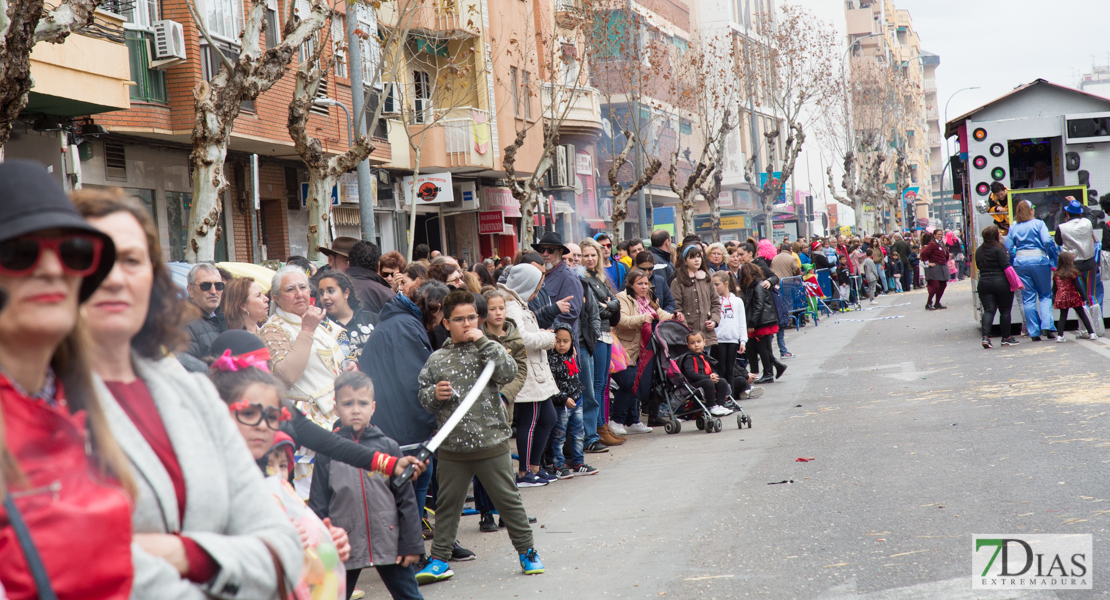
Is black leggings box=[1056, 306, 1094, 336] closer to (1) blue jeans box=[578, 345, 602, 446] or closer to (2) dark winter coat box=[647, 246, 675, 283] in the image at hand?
(2) dark winter coat box=[647, 246, 675, 283]

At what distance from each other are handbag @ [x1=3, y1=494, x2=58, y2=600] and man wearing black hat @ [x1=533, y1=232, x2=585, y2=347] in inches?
311

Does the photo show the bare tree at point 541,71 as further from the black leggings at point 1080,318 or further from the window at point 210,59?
the black leggings at point 1080,318

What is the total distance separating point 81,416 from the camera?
6.01 feet

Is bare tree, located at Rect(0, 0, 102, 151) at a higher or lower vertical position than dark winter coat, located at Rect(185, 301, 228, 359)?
higher

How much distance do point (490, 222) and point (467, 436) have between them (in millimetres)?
26146

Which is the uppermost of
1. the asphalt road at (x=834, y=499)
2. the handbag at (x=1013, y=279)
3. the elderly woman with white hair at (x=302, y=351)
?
the elderly woman with white hair at (x=302, y=351)

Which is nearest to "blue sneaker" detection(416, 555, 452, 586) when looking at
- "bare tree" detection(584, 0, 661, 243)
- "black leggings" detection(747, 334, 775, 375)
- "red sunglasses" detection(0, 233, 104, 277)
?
"red sunglasses" detection(0, 233, 104, 277)

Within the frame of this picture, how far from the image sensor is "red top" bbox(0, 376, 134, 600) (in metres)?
1.67

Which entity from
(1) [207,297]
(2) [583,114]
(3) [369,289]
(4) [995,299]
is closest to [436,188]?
(2) [583,114]

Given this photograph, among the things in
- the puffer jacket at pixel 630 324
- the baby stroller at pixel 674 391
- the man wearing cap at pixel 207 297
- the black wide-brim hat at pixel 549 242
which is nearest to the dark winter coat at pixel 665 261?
the puffer jacket at pixel 630 324

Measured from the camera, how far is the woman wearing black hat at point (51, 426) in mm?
1674

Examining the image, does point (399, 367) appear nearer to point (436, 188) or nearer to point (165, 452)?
point (165, 452)

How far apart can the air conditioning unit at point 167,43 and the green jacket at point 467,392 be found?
40.4 ft

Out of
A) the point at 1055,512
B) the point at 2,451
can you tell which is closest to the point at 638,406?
the point at 1055,512
